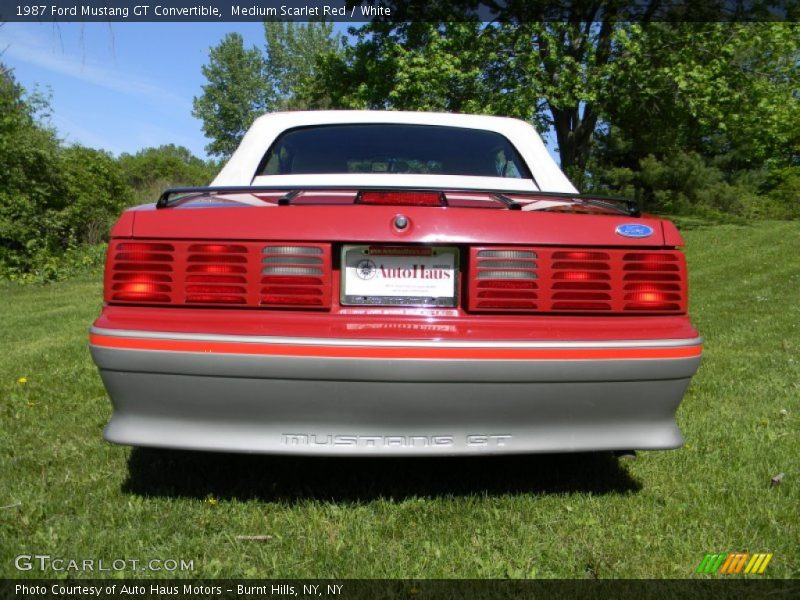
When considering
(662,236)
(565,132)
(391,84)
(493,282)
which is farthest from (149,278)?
(565,132)

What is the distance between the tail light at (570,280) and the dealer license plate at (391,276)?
14 cm

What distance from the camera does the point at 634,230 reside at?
2396 millimetres

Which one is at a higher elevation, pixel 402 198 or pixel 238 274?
pixel 402 198

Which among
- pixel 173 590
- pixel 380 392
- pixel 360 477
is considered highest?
pixel 380 392

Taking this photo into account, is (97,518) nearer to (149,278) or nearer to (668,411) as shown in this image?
(149,278)

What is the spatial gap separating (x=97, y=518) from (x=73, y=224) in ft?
49.7

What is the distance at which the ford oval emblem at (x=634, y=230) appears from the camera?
238 cm

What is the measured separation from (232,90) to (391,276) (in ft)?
192

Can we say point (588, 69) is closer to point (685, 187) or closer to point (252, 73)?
point (685, 187)

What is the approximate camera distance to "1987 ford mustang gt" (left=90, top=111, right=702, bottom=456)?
2242mm

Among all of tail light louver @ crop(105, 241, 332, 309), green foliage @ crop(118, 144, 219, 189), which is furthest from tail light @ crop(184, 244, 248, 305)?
green foliage @ crop(118, 144, 219, 189)

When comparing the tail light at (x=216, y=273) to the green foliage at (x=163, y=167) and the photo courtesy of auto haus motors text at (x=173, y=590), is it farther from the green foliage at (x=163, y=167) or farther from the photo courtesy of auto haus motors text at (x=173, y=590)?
the green foliage at (x=163, y=167)

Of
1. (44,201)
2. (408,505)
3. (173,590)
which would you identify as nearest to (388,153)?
Answer: (408,505)

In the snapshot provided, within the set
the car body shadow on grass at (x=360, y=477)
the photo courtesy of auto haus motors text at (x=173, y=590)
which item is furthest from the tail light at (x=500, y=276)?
the photo courtesy of auto haus motors text at (x=173, y=590)
